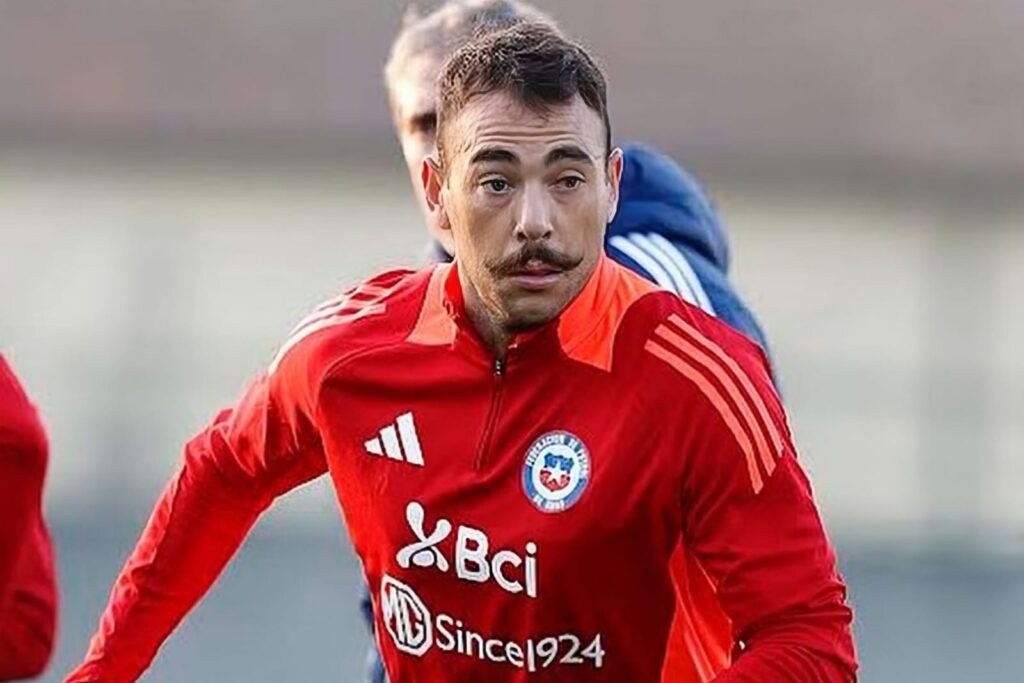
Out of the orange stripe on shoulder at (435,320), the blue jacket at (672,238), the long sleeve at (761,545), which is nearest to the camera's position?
the long sleeve at (761,545)

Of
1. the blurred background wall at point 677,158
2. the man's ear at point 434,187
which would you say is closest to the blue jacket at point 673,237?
the man's ear at point 434,187

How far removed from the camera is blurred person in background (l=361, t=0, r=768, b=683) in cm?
382

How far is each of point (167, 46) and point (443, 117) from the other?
11.6 meters

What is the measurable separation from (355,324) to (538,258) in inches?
16.3

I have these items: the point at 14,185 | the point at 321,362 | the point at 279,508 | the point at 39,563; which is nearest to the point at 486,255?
the point at 321,362

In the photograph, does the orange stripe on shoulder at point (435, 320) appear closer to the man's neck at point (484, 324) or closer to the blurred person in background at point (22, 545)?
the man's neck at point (484, 324)

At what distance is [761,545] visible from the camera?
3.01 metres

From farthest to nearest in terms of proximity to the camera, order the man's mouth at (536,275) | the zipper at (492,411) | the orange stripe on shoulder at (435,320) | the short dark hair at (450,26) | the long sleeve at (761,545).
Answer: the short dark hair at (450,26)
the orange stripe on shoulder at (435,320)
the zipper at (492,411)
the man's mouth at (536,275)
the long sleeve at (761,545)

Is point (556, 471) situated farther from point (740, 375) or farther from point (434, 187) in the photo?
point (434, 187)

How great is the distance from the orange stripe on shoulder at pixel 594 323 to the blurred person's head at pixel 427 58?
608mm

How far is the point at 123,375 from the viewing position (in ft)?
44.8

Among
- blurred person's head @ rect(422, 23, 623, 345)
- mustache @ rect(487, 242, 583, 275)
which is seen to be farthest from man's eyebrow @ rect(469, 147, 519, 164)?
mustache @ rect(487, 242, 583, 275)

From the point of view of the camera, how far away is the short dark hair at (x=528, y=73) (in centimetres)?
312

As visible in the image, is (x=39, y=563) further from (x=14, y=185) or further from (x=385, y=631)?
(x=14, y=185)
